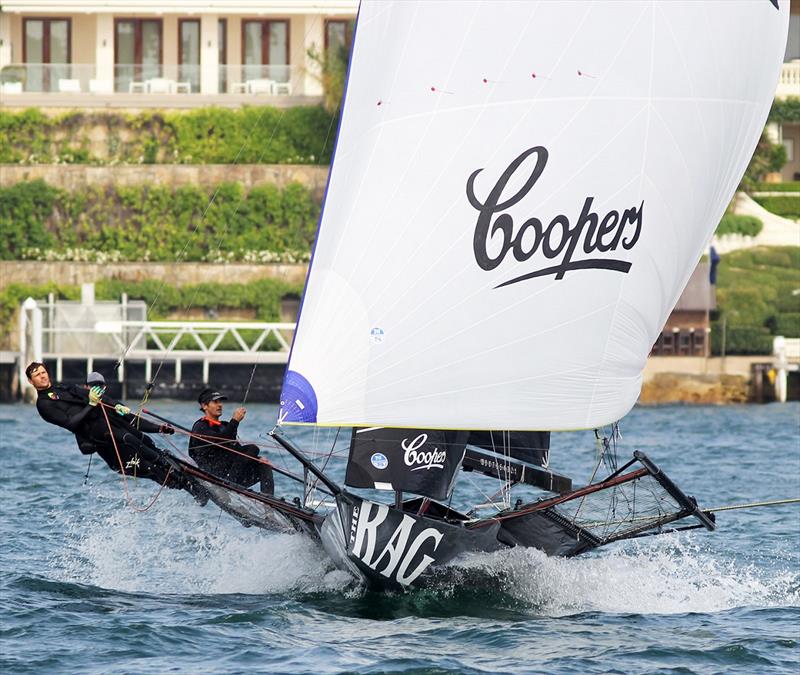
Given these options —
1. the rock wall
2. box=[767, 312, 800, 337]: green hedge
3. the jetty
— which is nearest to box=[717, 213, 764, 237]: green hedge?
box=[767, 312, 800, 337]: green hedge

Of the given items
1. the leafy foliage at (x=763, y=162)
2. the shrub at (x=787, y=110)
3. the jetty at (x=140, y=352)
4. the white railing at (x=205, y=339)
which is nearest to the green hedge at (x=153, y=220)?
the white railing at (x=205, y=339)

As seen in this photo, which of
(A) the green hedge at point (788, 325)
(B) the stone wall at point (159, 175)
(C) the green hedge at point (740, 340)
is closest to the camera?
(C) the green hedge at point (740, 340)

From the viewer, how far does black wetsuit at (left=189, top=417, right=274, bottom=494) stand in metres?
13.9

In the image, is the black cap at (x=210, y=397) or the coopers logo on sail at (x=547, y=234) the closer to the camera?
the coopers logo on sail at (x=547, y=234)

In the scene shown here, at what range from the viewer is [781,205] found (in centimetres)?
4900

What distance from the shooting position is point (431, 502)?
44.4 ft

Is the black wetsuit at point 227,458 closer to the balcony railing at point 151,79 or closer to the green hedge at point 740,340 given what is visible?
the green hedge at point 740,340

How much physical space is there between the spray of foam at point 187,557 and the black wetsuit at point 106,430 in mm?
1065

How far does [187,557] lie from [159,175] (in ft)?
97.0

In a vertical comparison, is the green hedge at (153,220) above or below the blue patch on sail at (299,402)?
above

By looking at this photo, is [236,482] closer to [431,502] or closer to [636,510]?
[431,502]

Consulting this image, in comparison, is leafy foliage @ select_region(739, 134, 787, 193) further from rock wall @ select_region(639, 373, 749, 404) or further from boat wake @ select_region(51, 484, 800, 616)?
boat wake @ select_region(51, 484, 800, 616)

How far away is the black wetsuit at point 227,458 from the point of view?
13.9m

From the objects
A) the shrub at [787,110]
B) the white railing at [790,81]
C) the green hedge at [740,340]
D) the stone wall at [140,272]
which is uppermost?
the white railing at [790,81]
